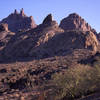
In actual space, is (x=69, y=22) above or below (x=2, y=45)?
above

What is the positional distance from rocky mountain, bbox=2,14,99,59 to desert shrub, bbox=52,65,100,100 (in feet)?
120

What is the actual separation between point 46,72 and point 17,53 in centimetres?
3131

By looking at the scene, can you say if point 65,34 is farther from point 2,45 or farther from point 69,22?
point 69,22

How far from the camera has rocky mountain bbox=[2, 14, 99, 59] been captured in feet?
197

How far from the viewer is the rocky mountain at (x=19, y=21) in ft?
403

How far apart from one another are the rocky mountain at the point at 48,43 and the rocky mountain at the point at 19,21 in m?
49.7

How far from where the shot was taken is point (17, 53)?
218ft

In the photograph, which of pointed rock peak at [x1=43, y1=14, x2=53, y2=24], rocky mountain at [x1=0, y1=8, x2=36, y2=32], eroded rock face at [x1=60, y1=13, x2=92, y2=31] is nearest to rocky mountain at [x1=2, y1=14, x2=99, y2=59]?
pointed rock peak at [x1=43, y1=14, x2=53, y2=24]

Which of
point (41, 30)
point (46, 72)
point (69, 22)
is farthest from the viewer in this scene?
point (69, 22)

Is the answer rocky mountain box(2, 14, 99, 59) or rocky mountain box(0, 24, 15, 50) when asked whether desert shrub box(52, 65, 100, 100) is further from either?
rocky mountain box(0, 24, 15, 50)

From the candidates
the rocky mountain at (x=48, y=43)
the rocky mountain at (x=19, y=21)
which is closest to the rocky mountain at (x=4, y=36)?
the rocky mountain at (x=48, y=43)

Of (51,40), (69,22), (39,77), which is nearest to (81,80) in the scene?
(39,77)

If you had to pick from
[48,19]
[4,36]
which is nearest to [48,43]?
[48,19]

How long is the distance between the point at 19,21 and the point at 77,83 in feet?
379
